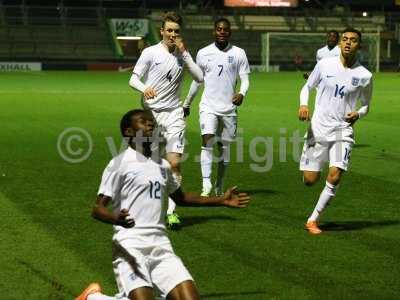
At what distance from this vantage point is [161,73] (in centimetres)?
1050

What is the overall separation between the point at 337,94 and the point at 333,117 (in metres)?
0.26

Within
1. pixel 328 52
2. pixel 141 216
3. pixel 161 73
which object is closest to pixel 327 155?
pixel 161 73

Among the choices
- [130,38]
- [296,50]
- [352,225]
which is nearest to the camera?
[352,225]

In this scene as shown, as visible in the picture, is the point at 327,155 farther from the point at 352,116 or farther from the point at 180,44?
the point at 180,44

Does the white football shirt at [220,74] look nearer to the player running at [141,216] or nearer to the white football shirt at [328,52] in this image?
the player running at [141,216]

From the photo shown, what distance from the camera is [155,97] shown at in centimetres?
1045

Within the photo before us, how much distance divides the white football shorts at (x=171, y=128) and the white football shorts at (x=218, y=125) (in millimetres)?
1499

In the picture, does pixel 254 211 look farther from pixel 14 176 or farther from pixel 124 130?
pixel 124 130

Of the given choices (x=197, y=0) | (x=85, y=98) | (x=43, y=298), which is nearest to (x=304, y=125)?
(x=85, y=98)

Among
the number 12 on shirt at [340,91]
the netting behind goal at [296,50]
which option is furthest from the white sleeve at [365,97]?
the netting behind goal at [296,50]

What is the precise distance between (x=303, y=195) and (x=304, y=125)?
10.5 m

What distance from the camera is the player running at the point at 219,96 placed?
12148 mm

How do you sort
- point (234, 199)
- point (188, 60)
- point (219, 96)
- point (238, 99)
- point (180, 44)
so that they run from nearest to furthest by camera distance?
point (234, 199), point (180, 44), point (188, 60), point (238, 99), point (219, 96)

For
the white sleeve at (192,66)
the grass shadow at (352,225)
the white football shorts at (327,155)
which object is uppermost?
the white sleeve at (192,66)
